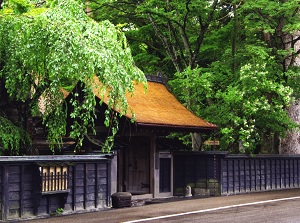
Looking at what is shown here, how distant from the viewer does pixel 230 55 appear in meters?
26.6

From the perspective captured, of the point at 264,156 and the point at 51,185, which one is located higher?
the point at 264,156

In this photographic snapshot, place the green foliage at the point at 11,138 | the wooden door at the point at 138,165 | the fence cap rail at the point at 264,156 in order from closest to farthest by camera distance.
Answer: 1. the green foliage at the point at 11,138
2. the wooden door at the point at 138,165
3. the fence cap rail at the point at 264,156

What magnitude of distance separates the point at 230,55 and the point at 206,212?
12151mm

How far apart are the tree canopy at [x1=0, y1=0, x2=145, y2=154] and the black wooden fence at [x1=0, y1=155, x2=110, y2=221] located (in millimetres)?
1170

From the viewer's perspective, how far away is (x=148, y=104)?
75.8 feet

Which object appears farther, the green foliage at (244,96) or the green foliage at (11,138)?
the green foliage at (244,96)

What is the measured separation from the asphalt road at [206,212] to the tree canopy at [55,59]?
255 centimetres

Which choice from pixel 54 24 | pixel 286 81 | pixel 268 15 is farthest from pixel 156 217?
pixel 268 15

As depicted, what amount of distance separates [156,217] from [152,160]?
7809 millimetres

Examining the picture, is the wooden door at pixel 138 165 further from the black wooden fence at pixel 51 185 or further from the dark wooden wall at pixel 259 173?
the black wooden fence at pixel 51 185

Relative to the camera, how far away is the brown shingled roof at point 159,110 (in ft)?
69.7

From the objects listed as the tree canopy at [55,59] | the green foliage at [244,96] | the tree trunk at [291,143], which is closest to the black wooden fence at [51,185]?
the tree canopy at [55,59]

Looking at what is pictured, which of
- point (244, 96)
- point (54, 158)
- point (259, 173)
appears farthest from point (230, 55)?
point (54, 158)

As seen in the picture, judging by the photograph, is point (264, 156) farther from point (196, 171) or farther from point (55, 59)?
point (55, 59)
